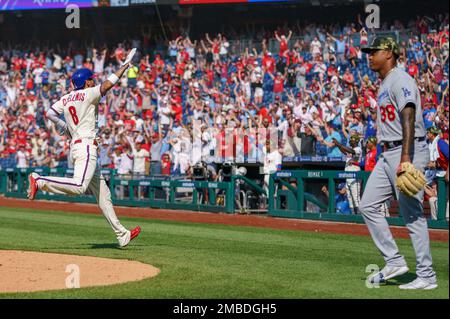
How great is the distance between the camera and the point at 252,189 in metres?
18.2

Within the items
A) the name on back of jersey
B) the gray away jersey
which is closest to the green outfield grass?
the gray away jersey

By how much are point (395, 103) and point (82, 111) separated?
4.49 meters

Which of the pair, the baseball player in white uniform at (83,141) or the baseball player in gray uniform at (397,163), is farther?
the baseball player in white uniform at (83,141)

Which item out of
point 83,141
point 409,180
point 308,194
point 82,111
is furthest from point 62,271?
point 308,194

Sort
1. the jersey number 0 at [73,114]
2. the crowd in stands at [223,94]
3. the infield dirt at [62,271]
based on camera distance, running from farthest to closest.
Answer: the crowd in stands at [223,94] → the jersey number 0 at [73,114] → the infield dirt at [62,271]

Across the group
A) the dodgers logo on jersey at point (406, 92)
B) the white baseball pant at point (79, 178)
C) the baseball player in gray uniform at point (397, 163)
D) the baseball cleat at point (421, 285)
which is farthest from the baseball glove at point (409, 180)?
the white baseball pant at point (79, 178)

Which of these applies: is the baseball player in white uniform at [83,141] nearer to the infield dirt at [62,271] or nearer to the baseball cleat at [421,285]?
the infield dirt at [62,271]

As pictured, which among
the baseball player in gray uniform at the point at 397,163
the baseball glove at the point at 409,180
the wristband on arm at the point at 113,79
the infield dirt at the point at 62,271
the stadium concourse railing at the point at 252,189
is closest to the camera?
the baseball glove at the point at 409,180

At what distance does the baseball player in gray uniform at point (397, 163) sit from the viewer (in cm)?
655

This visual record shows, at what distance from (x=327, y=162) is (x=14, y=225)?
21.2 feet

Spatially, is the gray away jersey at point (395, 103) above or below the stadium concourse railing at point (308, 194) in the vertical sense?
above

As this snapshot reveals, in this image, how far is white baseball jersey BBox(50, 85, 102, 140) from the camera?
9922mm

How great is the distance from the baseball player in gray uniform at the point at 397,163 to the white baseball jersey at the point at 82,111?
13.5ft
